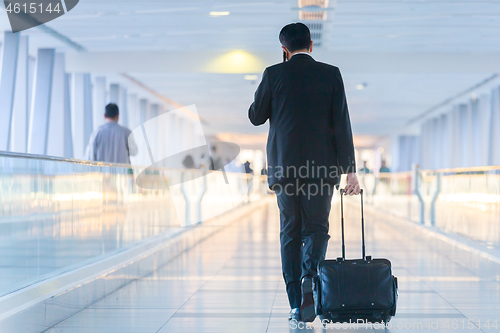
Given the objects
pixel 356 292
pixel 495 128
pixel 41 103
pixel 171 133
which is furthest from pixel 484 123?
pixel 356 292

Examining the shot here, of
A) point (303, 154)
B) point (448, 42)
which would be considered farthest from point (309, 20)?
point (303, 154)

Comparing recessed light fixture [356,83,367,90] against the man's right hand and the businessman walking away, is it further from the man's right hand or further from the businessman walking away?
the man's right hand

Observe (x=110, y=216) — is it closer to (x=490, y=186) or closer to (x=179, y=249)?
(x=179, y=249)

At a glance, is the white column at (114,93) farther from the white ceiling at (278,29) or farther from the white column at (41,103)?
the white column at (41,103)

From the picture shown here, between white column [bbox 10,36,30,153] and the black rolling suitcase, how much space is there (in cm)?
1077

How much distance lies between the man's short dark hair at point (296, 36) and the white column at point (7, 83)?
30.6 ft

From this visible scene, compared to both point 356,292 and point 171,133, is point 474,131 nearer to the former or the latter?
point 171,133

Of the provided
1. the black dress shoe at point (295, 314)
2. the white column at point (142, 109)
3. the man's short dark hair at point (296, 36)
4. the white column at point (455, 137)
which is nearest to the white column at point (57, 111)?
the white column at point (142, 109)

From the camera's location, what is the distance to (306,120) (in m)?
3.18

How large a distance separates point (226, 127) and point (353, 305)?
93.7 feet

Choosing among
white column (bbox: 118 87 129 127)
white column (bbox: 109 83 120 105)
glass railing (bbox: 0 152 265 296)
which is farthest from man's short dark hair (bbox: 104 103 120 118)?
white column (bbox: 118 87 129 127)

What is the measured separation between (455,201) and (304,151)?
5264 mm

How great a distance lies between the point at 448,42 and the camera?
1277cm

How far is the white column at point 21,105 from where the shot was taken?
1241cm
